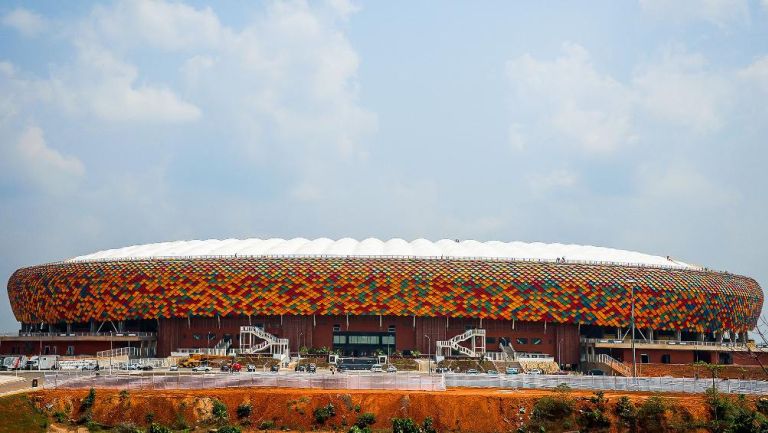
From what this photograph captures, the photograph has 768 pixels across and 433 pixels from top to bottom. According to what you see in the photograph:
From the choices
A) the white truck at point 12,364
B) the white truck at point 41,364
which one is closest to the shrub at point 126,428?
the white truck at point 41,364

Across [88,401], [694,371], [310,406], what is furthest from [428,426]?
[694,371]

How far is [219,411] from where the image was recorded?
2611 inches

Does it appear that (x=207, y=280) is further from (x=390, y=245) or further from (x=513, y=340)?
(x=513, y=340)

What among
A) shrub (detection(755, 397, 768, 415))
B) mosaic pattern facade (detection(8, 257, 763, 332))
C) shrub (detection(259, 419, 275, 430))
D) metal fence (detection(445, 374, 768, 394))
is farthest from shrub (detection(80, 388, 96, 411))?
shrub (detection(755, 397, 768, 415))

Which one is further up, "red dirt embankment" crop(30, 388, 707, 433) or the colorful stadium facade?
the colorful stadium facade

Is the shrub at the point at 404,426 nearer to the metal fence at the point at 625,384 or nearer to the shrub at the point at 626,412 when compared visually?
the metal fence at the point at 625,384

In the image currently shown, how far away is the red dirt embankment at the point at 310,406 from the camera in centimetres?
6612

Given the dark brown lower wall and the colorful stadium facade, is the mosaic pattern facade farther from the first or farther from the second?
the dark brown lower wall

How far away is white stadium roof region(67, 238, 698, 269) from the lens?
114500mm

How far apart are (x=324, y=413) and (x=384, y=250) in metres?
50.7

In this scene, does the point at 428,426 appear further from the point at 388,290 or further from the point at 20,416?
the point at 388,290

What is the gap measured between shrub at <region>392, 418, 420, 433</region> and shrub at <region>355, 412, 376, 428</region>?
2215 mm

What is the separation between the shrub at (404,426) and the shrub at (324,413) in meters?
4.97

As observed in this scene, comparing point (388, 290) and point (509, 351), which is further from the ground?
point (388, 290)
